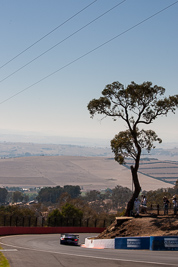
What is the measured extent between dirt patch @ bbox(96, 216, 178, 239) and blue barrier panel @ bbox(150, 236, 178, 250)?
650 cm

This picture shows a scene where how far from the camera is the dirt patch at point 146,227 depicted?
3484cm

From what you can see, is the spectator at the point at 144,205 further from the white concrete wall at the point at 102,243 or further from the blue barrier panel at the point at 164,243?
the blue barrier panel at the point at 164,243

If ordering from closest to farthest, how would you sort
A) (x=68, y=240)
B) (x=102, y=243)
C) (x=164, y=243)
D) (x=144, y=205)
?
(x=164, y=243) < (x=102, y=243) < (x=144, y=205) < (x=68, y=240)

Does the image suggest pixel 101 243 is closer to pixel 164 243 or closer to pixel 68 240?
pixel 68 240

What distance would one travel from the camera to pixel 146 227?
121 ft

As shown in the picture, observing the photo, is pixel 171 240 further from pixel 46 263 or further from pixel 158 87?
pixel 158 87

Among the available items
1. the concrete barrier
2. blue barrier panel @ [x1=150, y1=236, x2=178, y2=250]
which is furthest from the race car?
blue barrier panel @ [x1=150, y1=236, x2=178, y2=250]

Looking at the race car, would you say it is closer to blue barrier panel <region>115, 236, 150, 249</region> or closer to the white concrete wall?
the white concrete wall

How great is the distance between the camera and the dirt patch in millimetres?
34844

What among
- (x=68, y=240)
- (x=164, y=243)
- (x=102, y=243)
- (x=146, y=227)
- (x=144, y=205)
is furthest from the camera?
(x=68, y=240)

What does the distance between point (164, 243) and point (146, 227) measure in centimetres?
1016

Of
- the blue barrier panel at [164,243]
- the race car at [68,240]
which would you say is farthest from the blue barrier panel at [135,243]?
the race car at [68,240]

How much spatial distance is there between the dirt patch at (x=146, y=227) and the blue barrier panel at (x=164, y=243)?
6.50m

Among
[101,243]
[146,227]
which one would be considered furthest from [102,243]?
[146,227]
